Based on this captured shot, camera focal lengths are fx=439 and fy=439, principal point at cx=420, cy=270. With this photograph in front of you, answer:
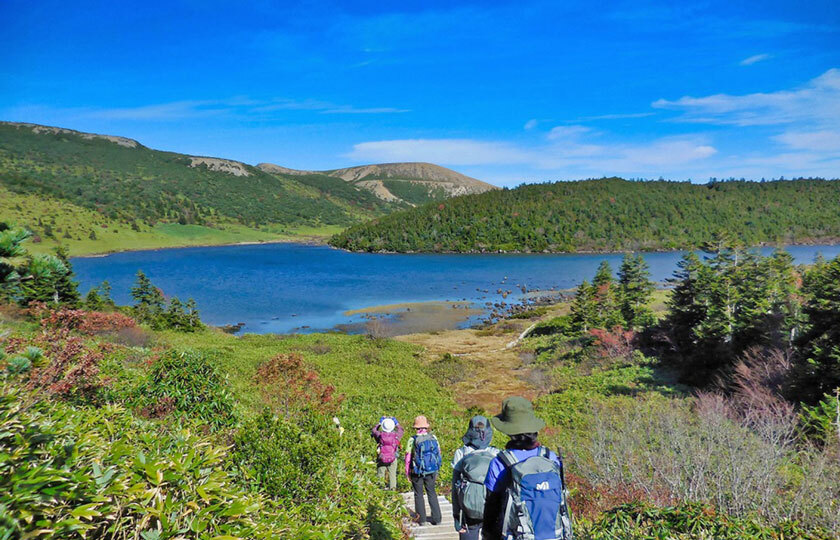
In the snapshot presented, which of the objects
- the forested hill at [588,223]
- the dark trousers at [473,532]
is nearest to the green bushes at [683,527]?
the dark trousers at [473,532]

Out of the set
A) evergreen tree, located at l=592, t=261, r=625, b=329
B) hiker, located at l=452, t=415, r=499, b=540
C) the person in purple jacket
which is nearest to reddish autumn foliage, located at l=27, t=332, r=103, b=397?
hiker, located at l=452, t=415, r=499, b=540

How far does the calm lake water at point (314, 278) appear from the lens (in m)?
57.7

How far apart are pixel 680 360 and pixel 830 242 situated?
603 feet

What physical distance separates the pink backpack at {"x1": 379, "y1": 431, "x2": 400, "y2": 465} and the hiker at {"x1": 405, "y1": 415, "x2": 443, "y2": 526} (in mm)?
793

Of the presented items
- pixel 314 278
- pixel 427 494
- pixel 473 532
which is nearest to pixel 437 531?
pixel 427 494

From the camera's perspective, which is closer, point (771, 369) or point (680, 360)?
point (771, 369)

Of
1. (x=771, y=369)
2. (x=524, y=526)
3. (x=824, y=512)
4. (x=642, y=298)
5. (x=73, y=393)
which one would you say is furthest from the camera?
(x=642, y=298)

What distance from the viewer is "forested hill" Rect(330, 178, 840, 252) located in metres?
150

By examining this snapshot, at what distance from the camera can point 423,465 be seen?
22.7 ft

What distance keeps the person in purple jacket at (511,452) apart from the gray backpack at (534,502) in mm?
101

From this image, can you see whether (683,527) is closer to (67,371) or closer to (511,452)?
(511,452)

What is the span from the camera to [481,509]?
456 cm

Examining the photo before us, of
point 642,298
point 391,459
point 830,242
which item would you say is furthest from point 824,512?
point 830,242

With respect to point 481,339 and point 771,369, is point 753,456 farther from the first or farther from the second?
point 481,339
